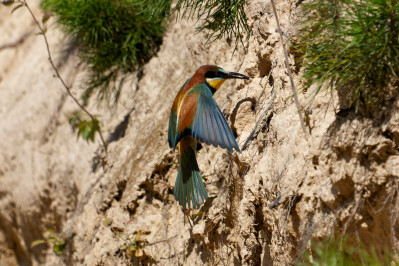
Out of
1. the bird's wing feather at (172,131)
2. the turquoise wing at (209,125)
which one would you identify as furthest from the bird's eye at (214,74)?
the bird's wing feather at (172,131)

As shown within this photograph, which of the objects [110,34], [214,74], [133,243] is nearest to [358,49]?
[214,74]

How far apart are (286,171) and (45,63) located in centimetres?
453

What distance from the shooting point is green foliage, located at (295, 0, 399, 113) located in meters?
1.94

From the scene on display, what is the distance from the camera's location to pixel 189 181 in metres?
2.90

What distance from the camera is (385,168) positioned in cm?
195

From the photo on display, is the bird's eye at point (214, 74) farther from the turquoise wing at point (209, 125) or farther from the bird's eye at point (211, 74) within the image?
the turquoise wing at point (209, 125)

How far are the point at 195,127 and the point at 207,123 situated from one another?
98 mm

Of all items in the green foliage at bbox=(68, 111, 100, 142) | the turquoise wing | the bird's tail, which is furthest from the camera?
the green foliage at bbox=(68, 111, 100, 142)

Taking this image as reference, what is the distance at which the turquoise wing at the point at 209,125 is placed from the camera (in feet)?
8.65

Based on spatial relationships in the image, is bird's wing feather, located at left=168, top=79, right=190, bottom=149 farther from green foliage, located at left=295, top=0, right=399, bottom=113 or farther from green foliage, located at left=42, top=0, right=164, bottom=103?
green foliage, located at left=42, top=0, right=164, bottom=103

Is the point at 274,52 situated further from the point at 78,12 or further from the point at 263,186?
the point at 78,12

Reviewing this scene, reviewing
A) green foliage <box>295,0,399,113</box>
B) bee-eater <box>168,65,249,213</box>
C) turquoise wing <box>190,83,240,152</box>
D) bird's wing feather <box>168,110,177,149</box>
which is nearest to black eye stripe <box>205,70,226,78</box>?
bee-eater <box>168,65,249,213</box>

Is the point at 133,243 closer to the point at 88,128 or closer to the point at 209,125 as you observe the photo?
the point at 209,125

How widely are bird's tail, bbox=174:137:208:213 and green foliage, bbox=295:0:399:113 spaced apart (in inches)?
38.6
